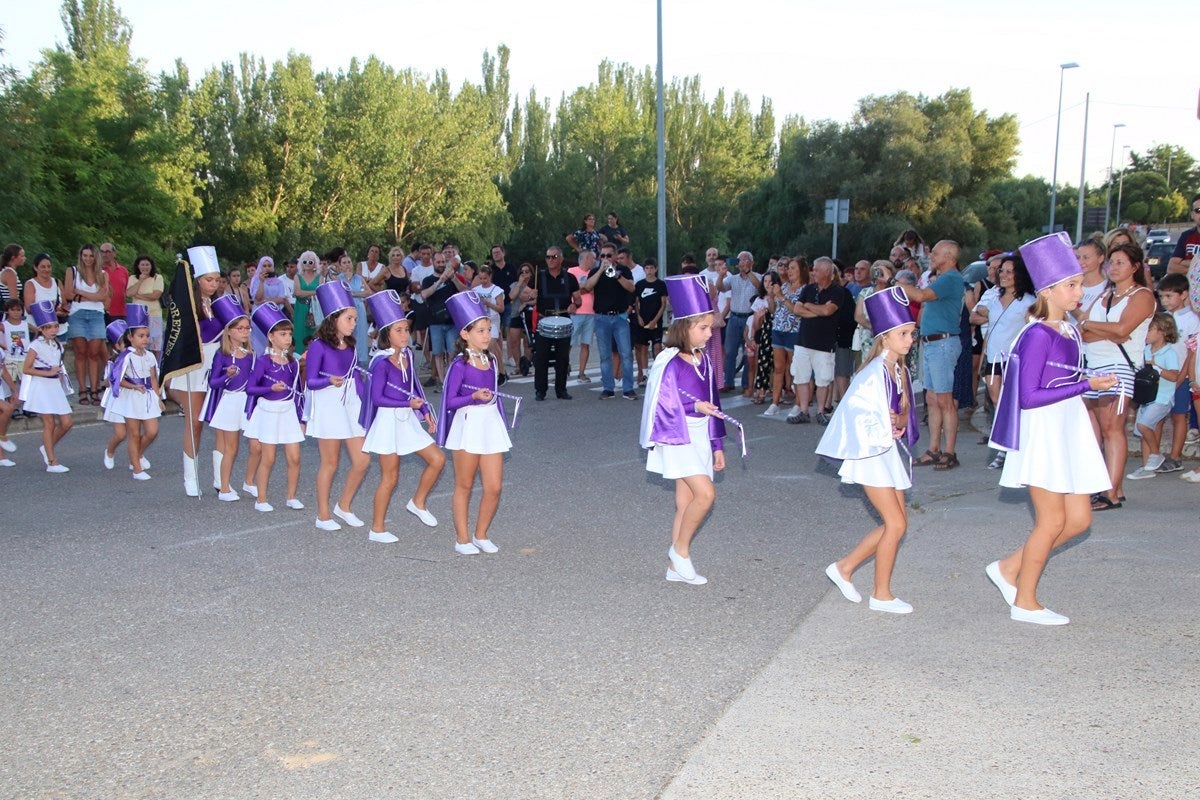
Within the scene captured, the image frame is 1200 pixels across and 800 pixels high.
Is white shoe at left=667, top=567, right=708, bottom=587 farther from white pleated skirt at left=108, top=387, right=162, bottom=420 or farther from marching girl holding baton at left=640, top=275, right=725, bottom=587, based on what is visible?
white pleated skirt at left=108, top=387, right=162, bottom=420

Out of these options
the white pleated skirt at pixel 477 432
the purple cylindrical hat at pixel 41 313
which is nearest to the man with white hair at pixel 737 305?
the purple cylindrical hat at pixel 41 313

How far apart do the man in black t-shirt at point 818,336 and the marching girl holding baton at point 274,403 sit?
6.16 metres

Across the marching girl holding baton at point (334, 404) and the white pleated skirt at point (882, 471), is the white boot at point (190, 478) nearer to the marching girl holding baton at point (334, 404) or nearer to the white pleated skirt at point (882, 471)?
the marching girl holding baton at point (334, 404)

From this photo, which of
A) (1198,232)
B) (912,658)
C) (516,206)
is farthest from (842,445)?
(516,206)

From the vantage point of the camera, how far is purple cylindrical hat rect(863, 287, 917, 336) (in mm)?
6000

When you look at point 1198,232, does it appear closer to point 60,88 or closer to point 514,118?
point 60,88

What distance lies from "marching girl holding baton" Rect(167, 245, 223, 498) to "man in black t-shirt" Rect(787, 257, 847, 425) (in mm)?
6241

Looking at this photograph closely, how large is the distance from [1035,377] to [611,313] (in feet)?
32.6

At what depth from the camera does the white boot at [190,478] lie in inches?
357

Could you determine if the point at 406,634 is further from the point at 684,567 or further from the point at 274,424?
the point at 274,424

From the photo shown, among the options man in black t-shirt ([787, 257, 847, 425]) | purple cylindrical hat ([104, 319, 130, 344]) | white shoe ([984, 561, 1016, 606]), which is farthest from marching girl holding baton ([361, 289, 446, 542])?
man in black t-shirt ([787, 257, 847, 425])

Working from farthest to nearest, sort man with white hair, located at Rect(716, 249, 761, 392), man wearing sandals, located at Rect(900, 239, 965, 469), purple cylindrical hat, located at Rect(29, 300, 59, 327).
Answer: man with white hair, located at Rect(716, 249, 761, 392) → purple cylindrical hat, located at Rect(29, 300, 59, 327) → man wearing sandals, located at Rect(900, 239, 965, 469)

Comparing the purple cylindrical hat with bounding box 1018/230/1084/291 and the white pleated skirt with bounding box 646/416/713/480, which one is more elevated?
the purple cylindrical hat with bounding box 1018/230/1084/291

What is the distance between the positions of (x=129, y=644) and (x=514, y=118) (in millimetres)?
68719
